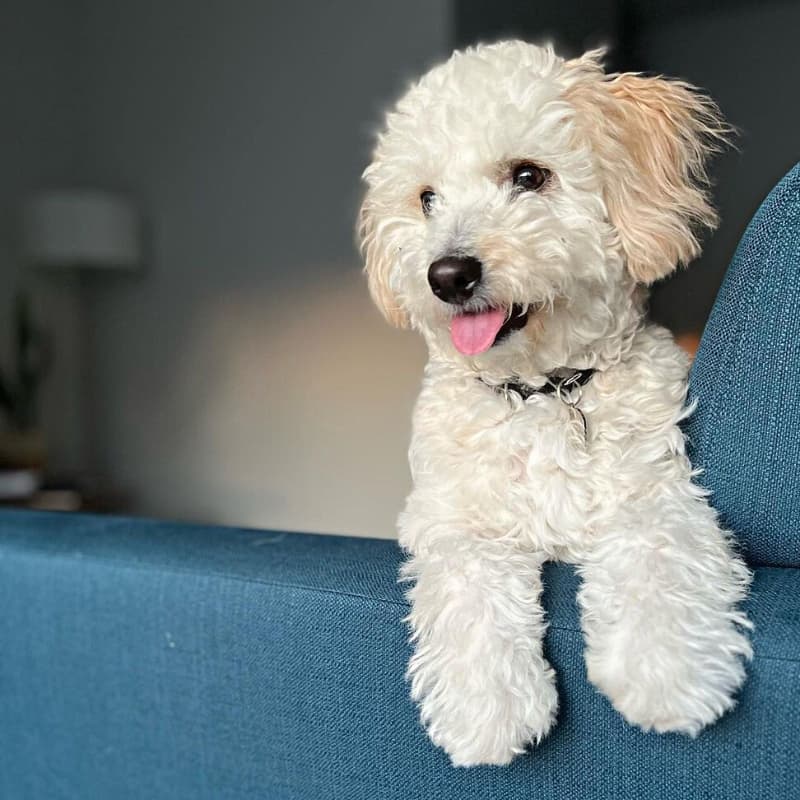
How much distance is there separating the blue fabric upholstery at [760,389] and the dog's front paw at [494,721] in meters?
0.24

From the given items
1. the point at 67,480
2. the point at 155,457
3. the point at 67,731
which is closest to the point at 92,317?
the point at 155,457

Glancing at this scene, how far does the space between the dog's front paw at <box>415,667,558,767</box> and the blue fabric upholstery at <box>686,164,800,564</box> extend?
0.80 ft

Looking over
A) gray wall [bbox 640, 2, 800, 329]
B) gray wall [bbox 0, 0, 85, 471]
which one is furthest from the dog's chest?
gray wall [bbox 0, 0, 85, 471]

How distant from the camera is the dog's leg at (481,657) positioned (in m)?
0.74

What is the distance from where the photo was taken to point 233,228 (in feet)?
12.9

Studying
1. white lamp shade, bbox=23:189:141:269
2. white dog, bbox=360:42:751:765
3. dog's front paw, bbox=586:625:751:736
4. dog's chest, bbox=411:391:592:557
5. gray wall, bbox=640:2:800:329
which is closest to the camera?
dog's front paw, bbox=586:625:751:736

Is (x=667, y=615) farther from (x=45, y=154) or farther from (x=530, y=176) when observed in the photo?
(x=45, y=154)

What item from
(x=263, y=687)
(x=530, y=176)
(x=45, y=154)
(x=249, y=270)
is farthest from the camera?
(x=45, y=154)

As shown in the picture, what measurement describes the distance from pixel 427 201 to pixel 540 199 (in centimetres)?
16

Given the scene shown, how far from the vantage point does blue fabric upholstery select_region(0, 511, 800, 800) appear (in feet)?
2.32

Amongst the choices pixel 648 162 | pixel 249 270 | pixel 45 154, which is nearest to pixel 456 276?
pixel 648 162

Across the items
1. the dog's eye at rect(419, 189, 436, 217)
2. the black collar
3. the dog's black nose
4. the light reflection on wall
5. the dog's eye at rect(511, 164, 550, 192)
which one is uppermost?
the dog's eye at rect(511, 164, 550, 192)

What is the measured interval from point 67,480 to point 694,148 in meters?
3.05

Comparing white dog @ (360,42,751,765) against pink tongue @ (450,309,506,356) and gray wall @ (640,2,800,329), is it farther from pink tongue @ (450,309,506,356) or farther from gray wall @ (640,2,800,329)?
gray wall @ (640,2,800,329)
